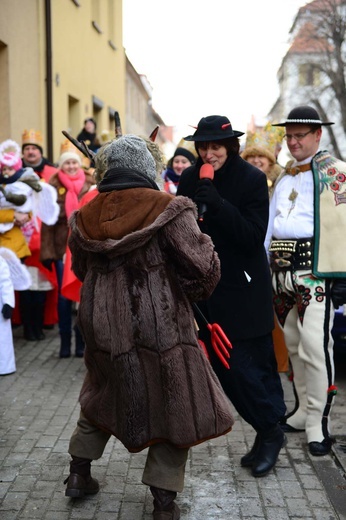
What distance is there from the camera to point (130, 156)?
3.42 m

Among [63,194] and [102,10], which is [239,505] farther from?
[102,10]

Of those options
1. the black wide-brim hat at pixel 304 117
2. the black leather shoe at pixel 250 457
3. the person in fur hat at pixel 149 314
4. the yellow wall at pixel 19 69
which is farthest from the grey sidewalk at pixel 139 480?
the yellow wall at pixel 19 69

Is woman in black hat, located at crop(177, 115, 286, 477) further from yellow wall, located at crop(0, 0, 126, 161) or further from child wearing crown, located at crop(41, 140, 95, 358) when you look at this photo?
yellow wall, located at crop(0, 0, 126, 161)

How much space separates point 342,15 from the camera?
35.5m

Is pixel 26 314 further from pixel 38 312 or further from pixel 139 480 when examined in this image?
pixel 139 480

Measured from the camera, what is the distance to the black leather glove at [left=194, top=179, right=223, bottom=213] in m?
3.83

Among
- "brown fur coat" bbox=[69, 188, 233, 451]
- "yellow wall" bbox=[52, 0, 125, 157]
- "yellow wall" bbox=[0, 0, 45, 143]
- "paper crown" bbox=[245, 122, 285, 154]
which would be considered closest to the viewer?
"brown fur coat" bbox=[69, 188, 233, 451]

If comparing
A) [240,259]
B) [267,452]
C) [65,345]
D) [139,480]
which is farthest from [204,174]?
[65,345]

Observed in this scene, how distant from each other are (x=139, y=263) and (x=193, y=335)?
0.42 meters

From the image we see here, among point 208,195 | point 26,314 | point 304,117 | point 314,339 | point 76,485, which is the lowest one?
point 76,485

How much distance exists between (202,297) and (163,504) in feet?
3.24

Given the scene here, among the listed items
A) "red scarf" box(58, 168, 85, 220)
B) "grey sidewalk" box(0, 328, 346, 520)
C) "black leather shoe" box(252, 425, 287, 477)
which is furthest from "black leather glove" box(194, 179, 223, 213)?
"red scarf" box(58, 168, 85, 220)

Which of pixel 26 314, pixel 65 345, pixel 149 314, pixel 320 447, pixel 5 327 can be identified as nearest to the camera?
pixel 149 314

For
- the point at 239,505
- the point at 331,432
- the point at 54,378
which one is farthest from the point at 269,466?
the point at 54,378
